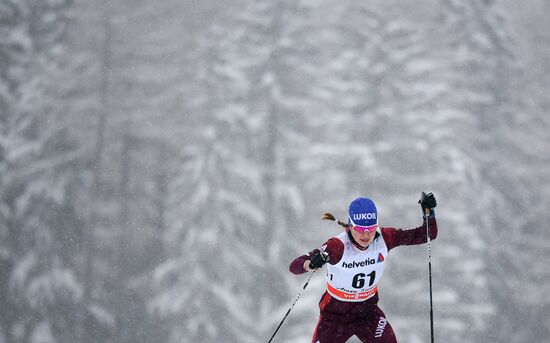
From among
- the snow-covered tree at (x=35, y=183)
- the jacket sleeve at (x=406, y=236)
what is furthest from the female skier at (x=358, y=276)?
the snow-covered tree at (x=35, y=183)

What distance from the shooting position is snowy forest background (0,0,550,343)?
20.9ft

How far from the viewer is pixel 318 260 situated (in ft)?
11.7

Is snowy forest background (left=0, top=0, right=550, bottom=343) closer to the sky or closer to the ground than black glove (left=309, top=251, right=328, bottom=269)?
closer to the ground

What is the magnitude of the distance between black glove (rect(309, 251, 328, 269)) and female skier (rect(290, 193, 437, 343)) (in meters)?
0.11

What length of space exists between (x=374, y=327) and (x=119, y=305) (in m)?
3.41

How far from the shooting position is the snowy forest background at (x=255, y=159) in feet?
20.9

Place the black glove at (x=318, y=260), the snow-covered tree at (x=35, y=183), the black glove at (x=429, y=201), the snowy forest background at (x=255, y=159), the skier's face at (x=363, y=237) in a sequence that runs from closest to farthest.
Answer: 1. the black glove at (x=318, y=260)
2. the skier's face at (x=363, y=237)
3. the black glove at (x=429, y=201)
4. the snowy forest background at (x=255, y=159)
5. the snow-covered tree at (x=35, y=183)

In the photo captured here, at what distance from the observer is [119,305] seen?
6.46 m

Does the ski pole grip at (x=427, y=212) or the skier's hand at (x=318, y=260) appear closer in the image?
the skier's hand at (x=318, y=260)

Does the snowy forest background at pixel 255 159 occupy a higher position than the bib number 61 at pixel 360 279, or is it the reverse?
the bib number 61 at pixel 360 279

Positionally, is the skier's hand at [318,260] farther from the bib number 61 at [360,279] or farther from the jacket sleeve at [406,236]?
the jacket sleeve at [406,236]

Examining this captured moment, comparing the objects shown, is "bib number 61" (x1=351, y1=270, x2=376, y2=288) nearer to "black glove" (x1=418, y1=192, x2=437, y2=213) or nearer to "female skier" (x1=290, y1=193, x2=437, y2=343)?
"female skier" (x1=290, y1=193, x2=437, y2=343)

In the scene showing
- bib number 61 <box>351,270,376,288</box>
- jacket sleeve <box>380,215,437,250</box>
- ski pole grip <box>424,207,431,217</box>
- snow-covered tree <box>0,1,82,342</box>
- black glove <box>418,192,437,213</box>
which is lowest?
snow-covered tree <box>0,1,82,342</box>

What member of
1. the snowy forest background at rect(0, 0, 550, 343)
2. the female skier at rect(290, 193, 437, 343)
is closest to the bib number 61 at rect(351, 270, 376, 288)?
the female skier at rect(290, 193, 437, 343)
